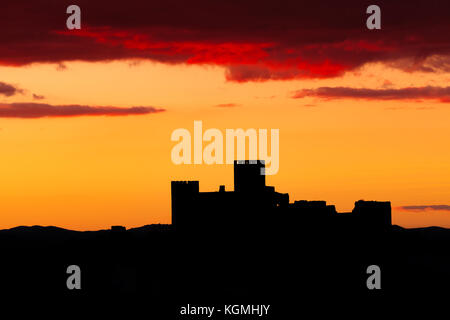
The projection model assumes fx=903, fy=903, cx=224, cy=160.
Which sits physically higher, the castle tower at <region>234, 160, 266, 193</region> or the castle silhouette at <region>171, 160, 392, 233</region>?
the castle tower at <region>234, 160, 266, 193</region>

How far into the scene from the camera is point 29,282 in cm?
19375

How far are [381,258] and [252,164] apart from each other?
28.6 meters

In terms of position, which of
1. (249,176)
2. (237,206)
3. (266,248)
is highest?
(249,176)

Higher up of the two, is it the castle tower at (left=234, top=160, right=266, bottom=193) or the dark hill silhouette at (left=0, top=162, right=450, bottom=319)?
the castle tower at (left=234, top=160, right=266, bottom=193)

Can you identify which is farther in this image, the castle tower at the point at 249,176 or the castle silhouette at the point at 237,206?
the castle silhouette at the point at 237,206

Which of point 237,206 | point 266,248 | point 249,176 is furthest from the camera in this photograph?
point 266,248

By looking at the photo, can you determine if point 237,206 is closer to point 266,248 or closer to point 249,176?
point 249,176

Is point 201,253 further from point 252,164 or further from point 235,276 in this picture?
point 252,164

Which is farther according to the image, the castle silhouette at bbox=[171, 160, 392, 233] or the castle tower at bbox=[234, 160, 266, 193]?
the castle silhouette at bbox=[171, 160, 392, 233]

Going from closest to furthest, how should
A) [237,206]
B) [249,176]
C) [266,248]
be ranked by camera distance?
[237,206], [249,176], [266,248]

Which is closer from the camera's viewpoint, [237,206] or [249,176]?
[237,206]

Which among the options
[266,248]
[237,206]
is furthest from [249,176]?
[266,248]

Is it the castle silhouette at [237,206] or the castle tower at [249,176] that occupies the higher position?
the castle tower at [249,176]
